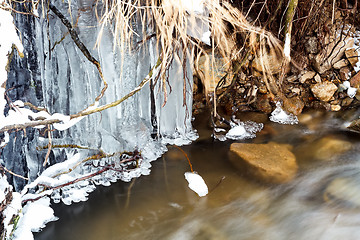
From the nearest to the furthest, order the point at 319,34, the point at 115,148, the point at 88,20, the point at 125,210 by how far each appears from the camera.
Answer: the point at 125,210 < the point at 88,20 < the point at 115,148 < the point at 319,34

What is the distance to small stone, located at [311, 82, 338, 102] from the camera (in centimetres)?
397

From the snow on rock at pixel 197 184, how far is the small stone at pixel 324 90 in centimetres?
217

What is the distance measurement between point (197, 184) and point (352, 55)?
2829 mm

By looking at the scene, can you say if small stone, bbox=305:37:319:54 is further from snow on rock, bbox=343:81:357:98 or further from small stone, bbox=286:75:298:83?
snow on rock, bbox=343:81:357:98

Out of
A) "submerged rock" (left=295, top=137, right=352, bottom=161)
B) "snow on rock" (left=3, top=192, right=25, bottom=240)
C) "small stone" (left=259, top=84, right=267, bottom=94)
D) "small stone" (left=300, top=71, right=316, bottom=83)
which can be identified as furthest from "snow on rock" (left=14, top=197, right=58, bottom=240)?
"small stone" (left=300, top=71, right=316, bottom=83)

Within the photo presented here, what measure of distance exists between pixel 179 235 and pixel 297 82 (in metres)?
2.75

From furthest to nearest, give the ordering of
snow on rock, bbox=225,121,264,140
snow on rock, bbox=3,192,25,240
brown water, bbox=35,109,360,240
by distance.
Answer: snow on rock, bbox=225,121,264,140 → brown water, bbox=35,109,360,240 → snow on rock, bbox=3,192,25,240

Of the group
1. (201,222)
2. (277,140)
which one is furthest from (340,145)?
(201,222)

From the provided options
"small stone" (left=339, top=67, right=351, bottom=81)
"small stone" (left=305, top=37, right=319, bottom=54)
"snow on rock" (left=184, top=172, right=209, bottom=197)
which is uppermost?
"small stone" (left=305, top=37, right=319, bottom=54)

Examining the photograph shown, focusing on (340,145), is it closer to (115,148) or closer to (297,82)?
(297,82)

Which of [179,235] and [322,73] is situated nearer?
[179,235]

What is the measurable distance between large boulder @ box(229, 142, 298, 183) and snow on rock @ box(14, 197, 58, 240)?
159 centimetres

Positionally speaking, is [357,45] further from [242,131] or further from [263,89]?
[242,131]

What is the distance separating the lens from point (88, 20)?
2639 millimetres
